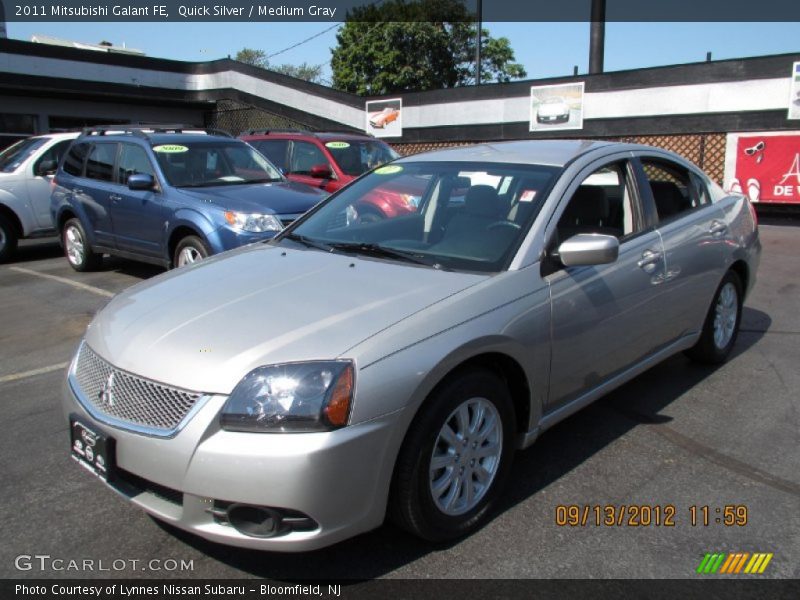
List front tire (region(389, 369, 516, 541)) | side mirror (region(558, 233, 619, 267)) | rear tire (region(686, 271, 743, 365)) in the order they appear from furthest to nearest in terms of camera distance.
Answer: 1. rear tire (region(686, 271, 743, 365))
2. side mirror (region(558, 233, 619, 267))
3. front tire (region(389, 369, 516, 541))

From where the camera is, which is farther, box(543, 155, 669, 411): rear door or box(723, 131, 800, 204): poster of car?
box(723, 131, 800, 204): poster of car

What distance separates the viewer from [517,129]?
1814 cm

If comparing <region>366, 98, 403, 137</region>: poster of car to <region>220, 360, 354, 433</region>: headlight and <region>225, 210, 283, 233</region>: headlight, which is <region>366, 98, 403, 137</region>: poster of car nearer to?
<region>225, 210, 283, 233</region>: headlight

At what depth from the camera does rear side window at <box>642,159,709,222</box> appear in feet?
14.8

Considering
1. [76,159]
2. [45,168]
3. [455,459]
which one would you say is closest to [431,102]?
[45,168]

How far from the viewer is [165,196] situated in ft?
24.9

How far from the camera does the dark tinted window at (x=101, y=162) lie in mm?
8578

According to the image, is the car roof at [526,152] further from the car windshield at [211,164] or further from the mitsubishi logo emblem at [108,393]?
the car windshield at [211,164]

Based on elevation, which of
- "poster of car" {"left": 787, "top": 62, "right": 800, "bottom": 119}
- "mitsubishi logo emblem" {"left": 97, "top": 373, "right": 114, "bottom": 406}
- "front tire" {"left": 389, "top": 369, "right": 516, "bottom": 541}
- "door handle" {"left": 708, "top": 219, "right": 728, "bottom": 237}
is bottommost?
"front tire" {"left": 389, "top": 369, "right": 516, "bottom": 541}

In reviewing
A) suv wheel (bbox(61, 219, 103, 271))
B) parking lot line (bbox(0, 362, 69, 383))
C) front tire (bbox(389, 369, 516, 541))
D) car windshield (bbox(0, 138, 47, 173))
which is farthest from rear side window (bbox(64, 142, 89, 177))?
front tire (bbox(389, 369, 516, 541))

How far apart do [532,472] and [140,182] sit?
5655 mm

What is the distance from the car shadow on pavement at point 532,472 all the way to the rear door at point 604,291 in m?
0.39

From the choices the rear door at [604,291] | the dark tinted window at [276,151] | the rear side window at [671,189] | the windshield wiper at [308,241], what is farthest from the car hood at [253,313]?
the dark tinted window at [276,151]

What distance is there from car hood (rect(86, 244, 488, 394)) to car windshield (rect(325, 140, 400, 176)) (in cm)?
690
